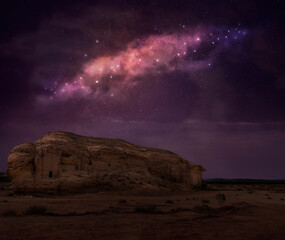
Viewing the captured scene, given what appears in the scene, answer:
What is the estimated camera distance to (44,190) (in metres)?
28.3

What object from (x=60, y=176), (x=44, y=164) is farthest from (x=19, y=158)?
(x=60, y=176)

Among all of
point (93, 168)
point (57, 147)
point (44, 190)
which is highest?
point (57, 147)

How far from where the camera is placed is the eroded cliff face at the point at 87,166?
29517 mm

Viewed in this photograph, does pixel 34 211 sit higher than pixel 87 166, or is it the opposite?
pixel 87 166

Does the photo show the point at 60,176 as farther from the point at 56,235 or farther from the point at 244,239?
the point at 244,239

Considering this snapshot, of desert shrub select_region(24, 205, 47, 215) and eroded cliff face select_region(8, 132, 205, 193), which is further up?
eroded cliff face select_region(8, 132, 205, 193)

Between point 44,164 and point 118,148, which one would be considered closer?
point 44,164

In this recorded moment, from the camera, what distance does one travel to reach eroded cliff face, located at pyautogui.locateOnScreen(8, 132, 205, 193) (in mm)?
29517

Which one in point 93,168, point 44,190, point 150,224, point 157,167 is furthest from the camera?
point 157,167

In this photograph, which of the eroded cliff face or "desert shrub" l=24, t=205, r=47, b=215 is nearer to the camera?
"desert shrub" l=24, t=205, r=47, b=215

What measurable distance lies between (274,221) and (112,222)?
6.94 m

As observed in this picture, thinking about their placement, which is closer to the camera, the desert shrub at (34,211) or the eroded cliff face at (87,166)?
the desert shrub at (34,211)

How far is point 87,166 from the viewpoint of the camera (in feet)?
114

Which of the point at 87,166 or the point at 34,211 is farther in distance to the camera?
the point at 87,166
